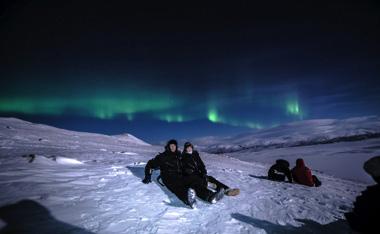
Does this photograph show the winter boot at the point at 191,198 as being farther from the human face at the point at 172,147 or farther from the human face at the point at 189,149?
the human face at the point at 172,147

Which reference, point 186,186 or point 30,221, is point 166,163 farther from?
point 30,221

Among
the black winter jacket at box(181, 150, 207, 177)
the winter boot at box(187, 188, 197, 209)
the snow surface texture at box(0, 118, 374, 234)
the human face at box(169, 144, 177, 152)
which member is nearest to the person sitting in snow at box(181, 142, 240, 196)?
the black winter jacket at box(181, 150, 207, 177)

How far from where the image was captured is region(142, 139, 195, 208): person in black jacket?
6298 millimetres

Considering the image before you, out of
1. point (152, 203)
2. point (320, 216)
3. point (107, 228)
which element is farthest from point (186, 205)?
point (320, 216)

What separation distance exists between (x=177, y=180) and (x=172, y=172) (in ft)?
2.00

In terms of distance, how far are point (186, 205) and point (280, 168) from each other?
6803mm

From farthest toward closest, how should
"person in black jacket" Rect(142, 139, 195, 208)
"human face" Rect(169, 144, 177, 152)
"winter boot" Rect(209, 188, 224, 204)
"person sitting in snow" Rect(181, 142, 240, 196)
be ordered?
"human face" Rect(169, 144, 177, 152), "person sitting in snow" Rect(181, 142, 240, 196), "winter boot" Rect(209, 188, 224, 204), "person in black jacket" Rect(142, 139, 195, 208)

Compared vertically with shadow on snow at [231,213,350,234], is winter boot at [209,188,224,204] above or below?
above

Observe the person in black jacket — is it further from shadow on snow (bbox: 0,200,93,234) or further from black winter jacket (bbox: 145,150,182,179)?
shadow on snow (bbox: 0,200,93,234)

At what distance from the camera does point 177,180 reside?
6957mm

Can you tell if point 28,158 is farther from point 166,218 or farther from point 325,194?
point 325,194

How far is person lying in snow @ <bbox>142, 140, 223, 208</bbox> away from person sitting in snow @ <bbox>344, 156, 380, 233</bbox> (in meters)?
3.37

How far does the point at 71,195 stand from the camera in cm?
614

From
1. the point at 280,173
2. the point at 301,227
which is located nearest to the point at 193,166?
the point at 301,227
